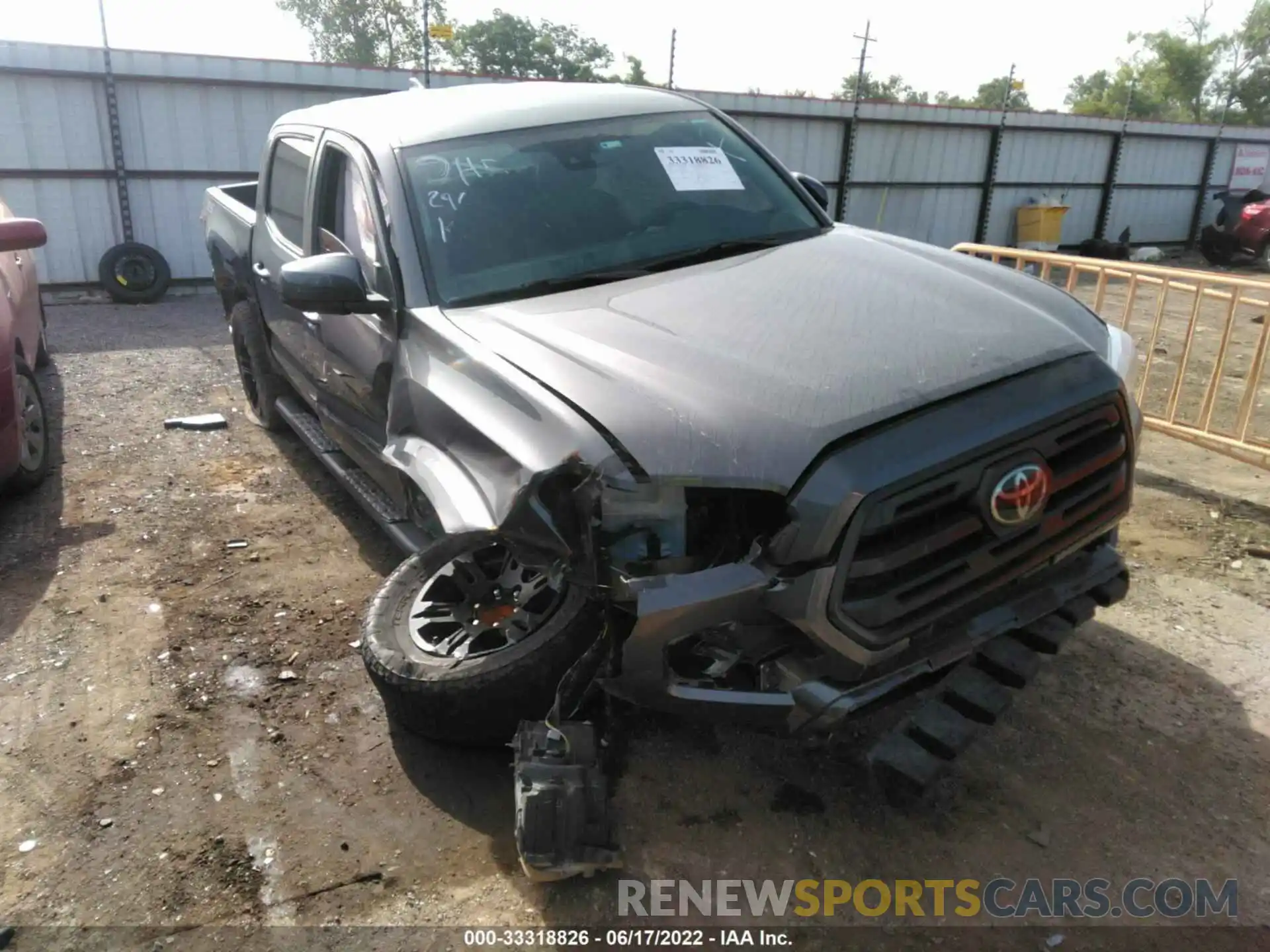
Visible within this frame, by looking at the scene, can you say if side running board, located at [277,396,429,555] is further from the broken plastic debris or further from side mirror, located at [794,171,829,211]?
side mirror, located at [794,171,829,211]

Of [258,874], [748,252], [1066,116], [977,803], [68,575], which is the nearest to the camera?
[258,874]

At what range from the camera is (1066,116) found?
17.4 m

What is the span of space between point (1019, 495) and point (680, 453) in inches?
34.2

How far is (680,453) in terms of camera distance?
2.17m

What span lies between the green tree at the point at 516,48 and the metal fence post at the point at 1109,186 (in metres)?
36.8

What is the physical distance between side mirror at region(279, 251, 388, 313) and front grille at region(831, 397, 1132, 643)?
183 cm

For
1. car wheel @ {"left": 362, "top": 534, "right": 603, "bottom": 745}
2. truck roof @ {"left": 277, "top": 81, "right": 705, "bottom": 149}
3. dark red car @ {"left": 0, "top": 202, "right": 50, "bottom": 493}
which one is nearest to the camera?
car wheel @ {"left": 362, "top": 534, "right": 603, "bottom": 745}

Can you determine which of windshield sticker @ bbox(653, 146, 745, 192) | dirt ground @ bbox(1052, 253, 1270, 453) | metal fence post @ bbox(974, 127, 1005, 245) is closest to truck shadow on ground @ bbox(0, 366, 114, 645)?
windshield sticker @ bbox(653, 146, 745, 192)

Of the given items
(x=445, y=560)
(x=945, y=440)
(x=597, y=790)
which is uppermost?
(x=945, y=440)

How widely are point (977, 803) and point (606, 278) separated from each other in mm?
1958

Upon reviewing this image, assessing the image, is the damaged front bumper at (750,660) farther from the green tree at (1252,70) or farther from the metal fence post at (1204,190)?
the green tree at (1252,70)

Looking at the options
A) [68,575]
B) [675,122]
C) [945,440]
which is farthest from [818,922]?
[68,575]

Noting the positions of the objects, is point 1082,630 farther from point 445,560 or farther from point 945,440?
point 445,560

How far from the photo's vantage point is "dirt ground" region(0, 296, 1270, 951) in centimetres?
246
